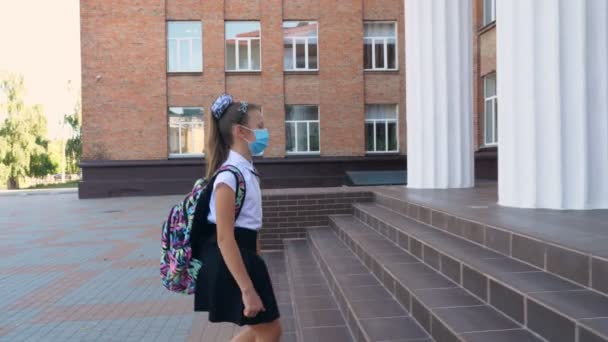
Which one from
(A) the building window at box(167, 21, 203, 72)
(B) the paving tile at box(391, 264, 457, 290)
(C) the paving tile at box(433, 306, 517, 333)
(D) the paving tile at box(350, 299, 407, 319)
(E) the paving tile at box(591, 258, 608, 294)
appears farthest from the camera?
(A) the building window at box(167, 21, 203, 72)

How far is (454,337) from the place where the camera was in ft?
8.90

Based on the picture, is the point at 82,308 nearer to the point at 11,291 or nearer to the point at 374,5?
the point at 11,291

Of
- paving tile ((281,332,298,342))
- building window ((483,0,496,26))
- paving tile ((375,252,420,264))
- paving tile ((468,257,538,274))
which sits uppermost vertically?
building window ((483,0,496,26))

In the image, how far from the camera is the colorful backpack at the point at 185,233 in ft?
7.97

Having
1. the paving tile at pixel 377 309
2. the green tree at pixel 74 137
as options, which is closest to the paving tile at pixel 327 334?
the paving tile at pixel 377 309

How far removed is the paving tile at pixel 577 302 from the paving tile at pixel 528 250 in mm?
531

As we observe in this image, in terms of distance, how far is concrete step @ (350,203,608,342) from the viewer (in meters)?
2.36

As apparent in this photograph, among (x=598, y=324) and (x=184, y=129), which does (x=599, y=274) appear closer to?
(x=598, y=324)

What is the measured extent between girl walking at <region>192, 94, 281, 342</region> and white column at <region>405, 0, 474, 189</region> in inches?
266

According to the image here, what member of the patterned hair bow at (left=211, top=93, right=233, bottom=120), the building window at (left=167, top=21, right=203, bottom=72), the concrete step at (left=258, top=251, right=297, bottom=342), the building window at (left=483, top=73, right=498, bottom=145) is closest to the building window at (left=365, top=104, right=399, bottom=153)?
the building window at (left=483, top=73, right=498, bottom=145)

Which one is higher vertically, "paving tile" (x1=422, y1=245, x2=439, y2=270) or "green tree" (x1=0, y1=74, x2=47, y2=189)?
"green tree" (x1=0, y1=74, x2=47, y2=189)

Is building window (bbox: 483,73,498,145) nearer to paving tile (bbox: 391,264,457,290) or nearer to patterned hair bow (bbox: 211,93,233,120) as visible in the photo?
paving tile (bbox: 391,264,457,290)

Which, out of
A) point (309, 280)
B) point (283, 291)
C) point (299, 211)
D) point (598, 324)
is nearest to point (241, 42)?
point (299, 211)

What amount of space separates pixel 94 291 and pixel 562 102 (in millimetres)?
6037
